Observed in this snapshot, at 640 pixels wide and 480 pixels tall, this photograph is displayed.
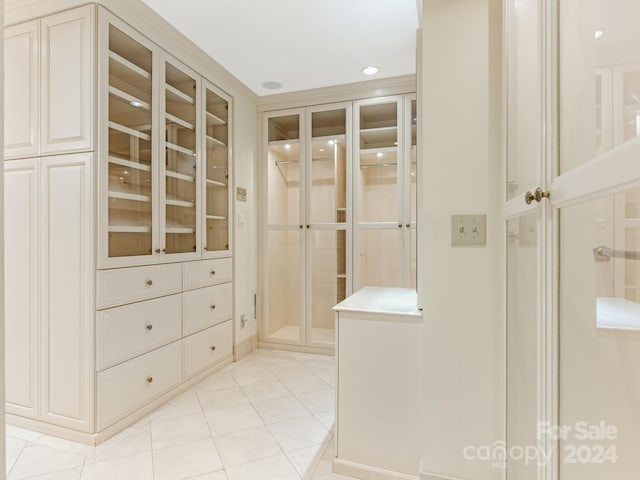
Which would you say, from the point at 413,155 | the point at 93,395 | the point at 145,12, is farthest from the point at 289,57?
the point at 93,395

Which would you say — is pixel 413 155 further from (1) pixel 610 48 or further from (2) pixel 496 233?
(1) pixel 610 48

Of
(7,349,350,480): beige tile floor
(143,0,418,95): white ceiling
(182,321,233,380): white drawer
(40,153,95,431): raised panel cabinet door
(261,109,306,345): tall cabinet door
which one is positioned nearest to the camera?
(7,349,350,480): beige tile floor

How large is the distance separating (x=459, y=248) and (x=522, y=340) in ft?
1.51

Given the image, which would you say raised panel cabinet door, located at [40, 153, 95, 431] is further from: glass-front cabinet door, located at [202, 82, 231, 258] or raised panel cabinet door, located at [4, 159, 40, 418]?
glass-front cabinet door, located at [202, 82, 231, 258]

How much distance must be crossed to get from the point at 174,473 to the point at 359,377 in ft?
3.38

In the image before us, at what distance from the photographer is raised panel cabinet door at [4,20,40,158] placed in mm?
1964

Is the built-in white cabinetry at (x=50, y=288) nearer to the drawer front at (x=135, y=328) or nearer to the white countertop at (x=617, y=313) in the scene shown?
the drawer front at (x=135, y=328)

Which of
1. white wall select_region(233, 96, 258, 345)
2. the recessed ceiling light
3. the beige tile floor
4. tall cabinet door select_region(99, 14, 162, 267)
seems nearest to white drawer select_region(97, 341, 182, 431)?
the beige tile floor

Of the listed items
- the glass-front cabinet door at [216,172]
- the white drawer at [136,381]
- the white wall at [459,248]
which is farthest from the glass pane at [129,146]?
the white wall at [459,248]

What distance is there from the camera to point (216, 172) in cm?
300

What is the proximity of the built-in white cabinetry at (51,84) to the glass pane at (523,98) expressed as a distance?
2.07m

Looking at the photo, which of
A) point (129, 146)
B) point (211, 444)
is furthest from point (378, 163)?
point (211, 444)

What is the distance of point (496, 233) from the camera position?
4.35ft

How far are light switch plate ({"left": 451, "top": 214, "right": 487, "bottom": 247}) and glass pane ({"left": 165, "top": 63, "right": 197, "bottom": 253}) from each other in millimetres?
1948
